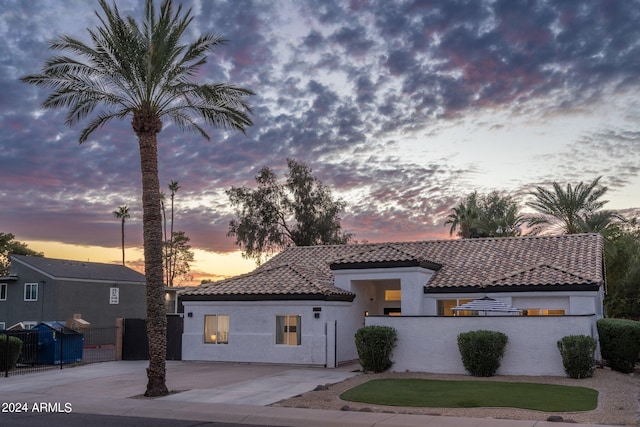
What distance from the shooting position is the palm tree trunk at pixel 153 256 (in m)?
20.2

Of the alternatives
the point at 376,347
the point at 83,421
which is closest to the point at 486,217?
the point at 376,347

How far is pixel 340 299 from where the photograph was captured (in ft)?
95.9

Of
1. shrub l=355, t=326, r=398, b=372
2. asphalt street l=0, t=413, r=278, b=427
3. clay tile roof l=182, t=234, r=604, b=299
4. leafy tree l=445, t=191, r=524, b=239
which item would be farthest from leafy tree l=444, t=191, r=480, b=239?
asphalt street l=0, t=413, r=278, b=427

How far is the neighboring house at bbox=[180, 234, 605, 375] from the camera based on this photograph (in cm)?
2519

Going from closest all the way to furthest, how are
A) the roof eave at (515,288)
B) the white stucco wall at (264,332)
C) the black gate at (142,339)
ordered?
1. the roof eave at (515,288)
2. the white stucco wall at (264,332)
3. the black gate at (142,339)

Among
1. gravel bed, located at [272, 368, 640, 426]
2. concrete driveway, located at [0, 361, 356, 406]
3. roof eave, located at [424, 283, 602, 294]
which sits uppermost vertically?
roof eave, located at [424, 283, 602, 294]

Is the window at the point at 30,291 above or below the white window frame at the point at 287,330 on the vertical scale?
above

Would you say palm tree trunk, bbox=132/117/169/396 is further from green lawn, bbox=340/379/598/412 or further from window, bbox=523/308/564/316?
window, bbox=523/308/564/316

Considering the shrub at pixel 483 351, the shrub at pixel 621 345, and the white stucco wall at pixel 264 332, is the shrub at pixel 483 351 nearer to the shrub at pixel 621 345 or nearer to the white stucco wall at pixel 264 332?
the shrub at pixel 621 345

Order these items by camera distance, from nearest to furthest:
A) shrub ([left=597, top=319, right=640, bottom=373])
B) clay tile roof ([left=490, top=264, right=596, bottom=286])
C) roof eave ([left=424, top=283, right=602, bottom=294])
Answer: shrub ([left=597, top=319, right=640, bottom=373]) → roof eave ([left=424, top=283, right=602, bottom=294]) → clay tile roof ([left=490, top=264, right=596, bottom=286])

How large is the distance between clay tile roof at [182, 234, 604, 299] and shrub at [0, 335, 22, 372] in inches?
295

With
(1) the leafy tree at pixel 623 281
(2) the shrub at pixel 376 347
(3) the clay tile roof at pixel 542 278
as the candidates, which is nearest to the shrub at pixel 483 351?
(2) the shrub at pixel 376 347

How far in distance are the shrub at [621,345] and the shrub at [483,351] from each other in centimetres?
433

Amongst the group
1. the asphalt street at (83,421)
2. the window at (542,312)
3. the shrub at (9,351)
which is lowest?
the asphalt street at (83,421)
